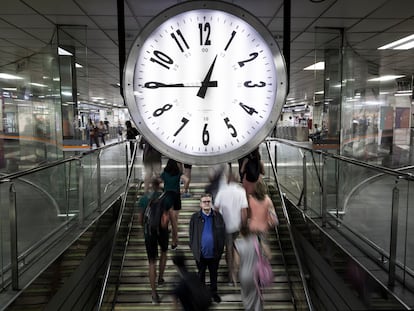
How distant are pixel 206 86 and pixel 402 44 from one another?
6904 mm

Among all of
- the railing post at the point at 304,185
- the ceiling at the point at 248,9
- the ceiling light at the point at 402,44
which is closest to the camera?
the ceiling at the point at 248,9

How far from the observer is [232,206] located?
1.35 meters

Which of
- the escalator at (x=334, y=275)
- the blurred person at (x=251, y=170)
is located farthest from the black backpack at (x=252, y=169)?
the escalator at (x=334, y=275)

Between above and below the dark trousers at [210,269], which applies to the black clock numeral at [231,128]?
above

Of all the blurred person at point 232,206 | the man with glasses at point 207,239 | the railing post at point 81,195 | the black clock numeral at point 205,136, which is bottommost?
the railing post at point 81,195

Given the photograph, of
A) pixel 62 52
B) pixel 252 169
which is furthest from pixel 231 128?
pixel 62 52

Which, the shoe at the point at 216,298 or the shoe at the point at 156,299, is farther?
the shoe at the point at 156,299

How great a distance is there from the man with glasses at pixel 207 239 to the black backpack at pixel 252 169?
0.61 ft

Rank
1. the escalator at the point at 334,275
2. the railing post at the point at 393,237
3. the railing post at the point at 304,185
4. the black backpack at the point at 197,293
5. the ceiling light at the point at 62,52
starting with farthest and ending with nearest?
the ceiling light at the point at 62,52 < the railing post at the point at 304,185 < the railing post at the point at 393,237 < the escalator at the point at 334,275 < the black backpack at the point at 197,293

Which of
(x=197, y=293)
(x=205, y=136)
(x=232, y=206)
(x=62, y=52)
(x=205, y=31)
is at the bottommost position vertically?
(x=197, y=293)

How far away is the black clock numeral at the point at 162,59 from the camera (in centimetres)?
131

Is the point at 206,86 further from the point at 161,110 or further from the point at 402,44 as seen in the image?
the point at 402,44

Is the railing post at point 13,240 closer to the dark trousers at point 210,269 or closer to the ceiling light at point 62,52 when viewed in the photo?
the dark trousers at point 210,269

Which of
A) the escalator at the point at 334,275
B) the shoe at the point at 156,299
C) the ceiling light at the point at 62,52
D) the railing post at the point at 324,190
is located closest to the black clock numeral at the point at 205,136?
the shoe at the point at 156,299
